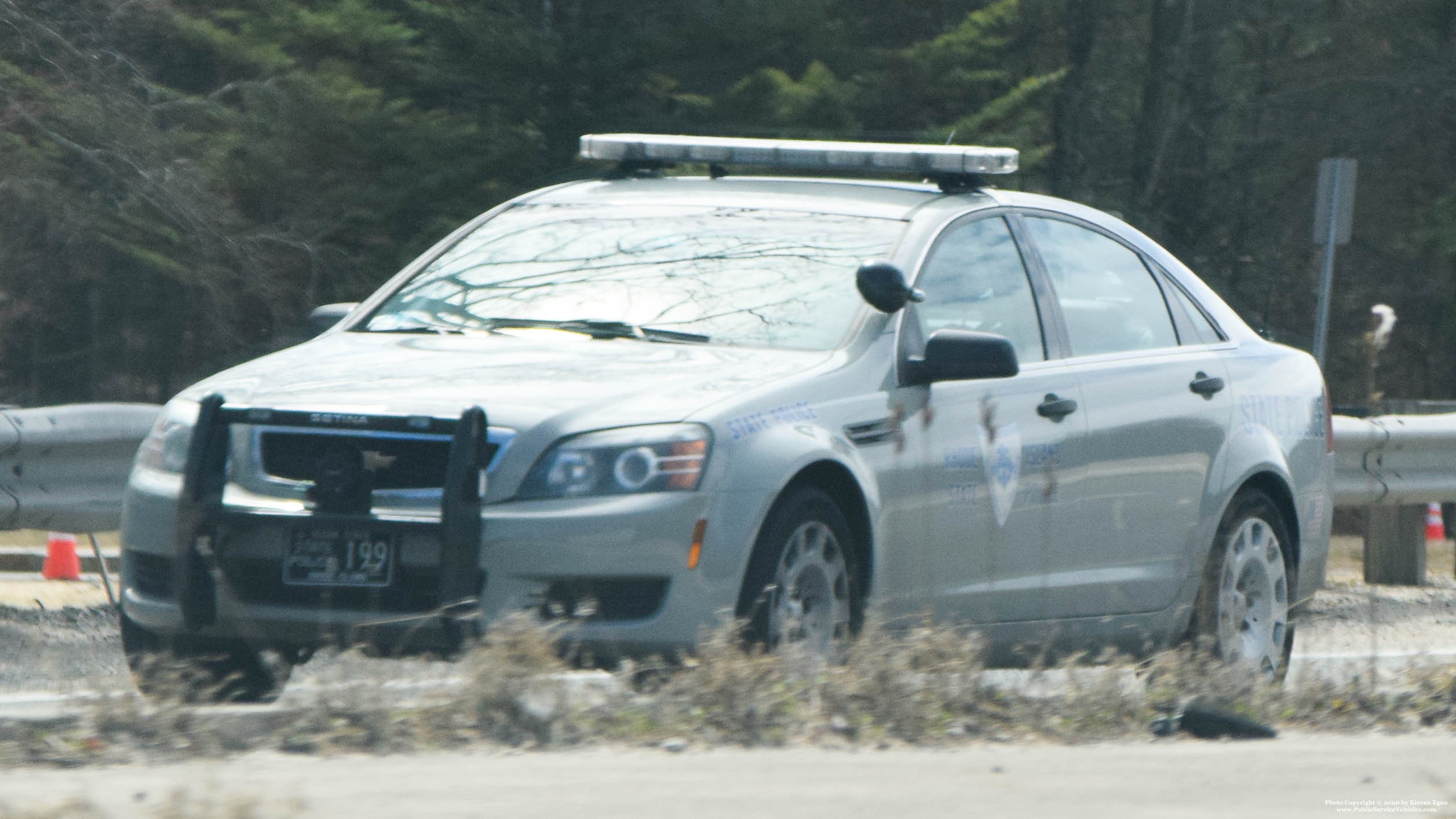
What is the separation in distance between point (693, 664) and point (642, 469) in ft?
1.88

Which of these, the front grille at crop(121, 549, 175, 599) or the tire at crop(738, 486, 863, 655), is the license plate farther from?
the tire at crop(738, 486, 863, 655)

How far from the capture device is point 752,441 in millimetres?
5480

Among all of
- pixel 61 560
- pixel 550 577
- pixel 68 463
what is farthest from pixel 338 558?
pixel 61 560

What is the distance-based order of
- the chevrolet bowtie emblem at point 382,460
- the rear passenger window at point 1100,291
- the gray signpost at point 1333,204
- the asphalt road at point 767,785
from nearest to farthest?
the asphalt road at point 767,785 → the chevrolet bowtie emblem at point 382,460 → the rear passenger window at point 1100,291 → the gray signpost at point 1333,204

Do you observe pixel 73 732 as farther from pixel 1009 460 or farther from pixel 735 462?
pixel 1009 460

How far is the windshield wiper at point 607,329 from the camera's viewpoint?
6.15 m

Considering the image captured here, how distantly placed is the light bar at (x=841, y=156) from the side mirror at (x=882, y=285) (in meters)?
0.74

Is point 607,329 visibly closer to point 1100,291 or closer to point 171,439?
point 171,439

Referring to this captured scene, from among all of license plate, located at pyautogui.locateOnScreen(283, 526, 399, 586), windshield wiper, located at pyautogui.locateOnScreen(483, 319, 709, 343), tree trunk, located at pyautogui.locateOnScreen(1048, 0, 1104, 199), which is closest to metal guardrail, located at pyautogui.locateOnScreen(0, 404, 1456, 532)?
windshield wiper, located at pyautogui.locateOnScreen(483, 319, 709, 343)

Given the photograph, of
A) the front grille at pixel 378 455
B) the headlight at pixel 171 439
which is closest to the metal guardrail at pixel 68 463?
the headlight at pixel 171 439

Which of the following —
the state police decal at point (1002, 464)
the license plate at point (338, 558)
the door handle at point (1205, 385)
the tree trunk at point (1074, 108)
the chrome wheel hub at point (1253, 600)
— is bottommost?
the chrome wheel hub at point (1253, 600)

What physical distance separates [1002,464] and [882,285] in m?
0.70

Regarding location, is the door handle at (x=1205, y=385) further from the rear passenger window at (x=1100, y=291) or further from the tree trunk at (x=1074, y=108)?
the tree trunk at (x=1074, y=108)

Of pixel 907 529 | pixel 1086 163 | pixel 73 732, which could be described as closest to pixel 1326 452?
pixel 907 529
